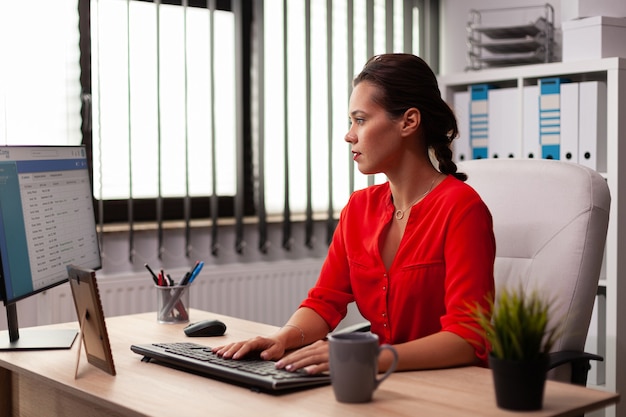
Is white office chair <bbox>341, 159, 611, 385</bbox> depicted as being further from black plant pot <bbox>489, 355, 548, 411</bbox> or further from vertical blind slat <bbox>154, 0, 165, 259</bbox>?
vertical blind slat <bbox>154, 0, 165, 259</bbox>

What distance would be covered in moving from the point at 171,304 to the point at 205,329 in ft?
0.67

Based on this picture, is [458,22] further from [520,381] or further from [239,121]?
[520,381]

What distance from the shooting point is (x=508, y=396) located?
1.09 metres

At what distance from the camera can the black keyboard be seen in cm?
122

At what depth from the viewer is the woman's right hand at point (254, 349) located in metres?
1.39

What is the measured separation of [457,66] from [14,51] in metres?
2.16

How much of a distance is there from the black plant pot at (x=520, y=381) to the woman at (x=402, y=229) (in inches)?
15.0

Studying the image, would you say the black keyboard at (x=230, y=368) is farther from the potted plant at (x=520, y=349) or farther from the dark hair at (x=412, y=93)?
the dark hair at (x=412, y=93)

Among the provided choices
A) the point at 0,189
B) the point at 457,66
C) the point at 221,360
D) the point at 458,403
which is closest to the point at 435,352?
the point at 458,403

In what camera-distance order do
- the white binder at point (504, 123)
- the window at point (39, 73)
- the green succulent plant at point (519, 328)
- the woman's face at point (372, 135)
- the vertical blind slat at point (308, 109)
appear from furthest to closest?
the vertical blind slat at point (308, 109)
the white binder at point (504, 123)
the window at point (39, 73)
the woman's face at point (372, 135)
the green succulent plant at point (519, 328)

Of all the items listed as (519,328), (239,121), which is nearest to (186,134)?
(239,121)

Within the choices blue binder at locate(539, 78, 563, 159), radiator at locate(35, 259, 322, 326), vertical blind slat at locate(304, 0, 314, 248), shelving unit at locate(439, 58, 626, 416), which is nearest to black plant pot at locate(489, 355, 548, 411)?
shelving unit at locate(439, 58, 626, 416)

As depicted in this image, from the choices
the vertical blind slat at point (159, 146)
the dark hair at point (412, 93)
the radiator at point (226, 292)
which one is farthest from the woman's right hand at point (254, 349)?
the vertical blind slat at point (159, 146)

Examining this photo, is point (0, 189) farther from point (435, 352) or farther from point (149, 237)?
point (149, 237)
